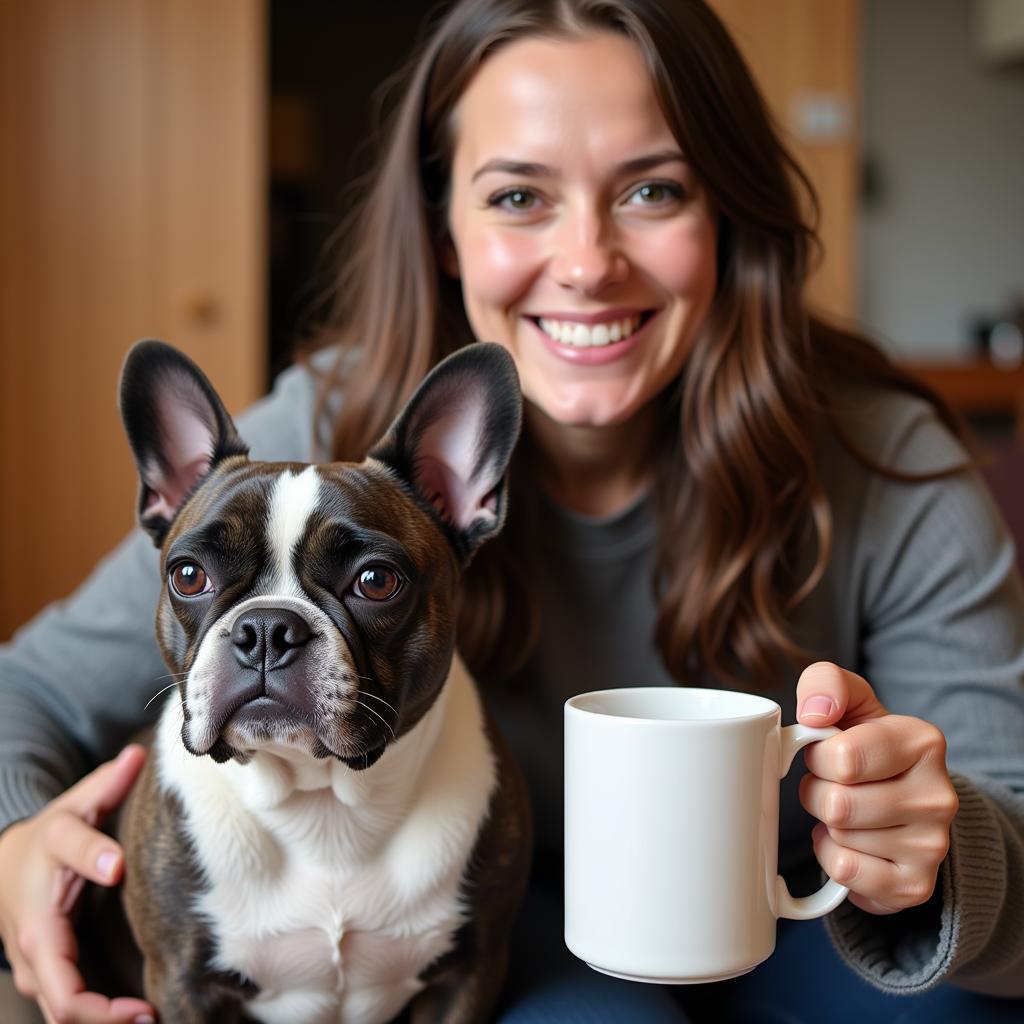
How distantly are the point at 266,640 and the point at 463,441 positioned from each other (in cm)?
28

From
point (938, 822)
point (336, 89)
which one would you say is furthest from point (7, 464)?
point (938, 822)

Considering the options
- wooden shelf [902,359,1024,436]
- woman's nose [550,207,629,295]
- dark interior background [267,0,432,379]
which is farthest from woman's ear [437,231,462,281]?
dark interior background [267,0,432,379]

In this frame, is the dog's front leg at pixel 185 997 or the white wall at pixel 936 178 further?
the white wall at pixel 936 178

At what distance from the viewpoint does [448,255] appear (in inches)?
57.0

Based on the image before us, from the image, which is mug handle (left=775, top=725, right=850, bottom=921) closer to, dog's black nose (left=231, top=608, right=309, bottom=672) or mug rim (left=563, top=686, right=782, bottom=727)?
mug rim (left=563, top=686, right=782, bottom=727)

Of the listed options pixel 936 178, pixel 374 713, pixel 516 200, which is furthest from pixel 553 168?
pixel 936 178

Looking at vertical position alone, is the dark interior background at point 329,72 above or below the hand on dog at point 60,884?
above

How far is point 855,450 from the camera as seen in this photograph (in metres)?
1.39

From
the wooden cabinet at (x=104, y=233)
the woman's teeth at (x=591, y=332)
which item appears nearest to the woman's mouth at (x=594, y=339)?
the woman's teeth at (x=591, y=332)

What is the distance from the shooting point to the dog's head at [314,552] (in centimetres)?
83

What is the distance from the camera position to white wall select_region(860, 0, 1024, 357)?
210 inches

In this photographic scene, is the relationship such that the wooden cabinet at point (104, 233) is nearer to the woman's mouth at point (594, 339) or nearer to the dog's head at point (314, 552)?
the woman's mouth at point (594, 339)

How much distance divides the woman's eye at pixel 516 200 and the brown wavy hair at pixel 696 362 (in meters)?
0.14

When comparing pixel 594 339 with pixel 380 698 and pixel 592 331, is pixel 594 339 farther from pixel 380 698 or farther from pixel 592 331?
pixel 380 698
